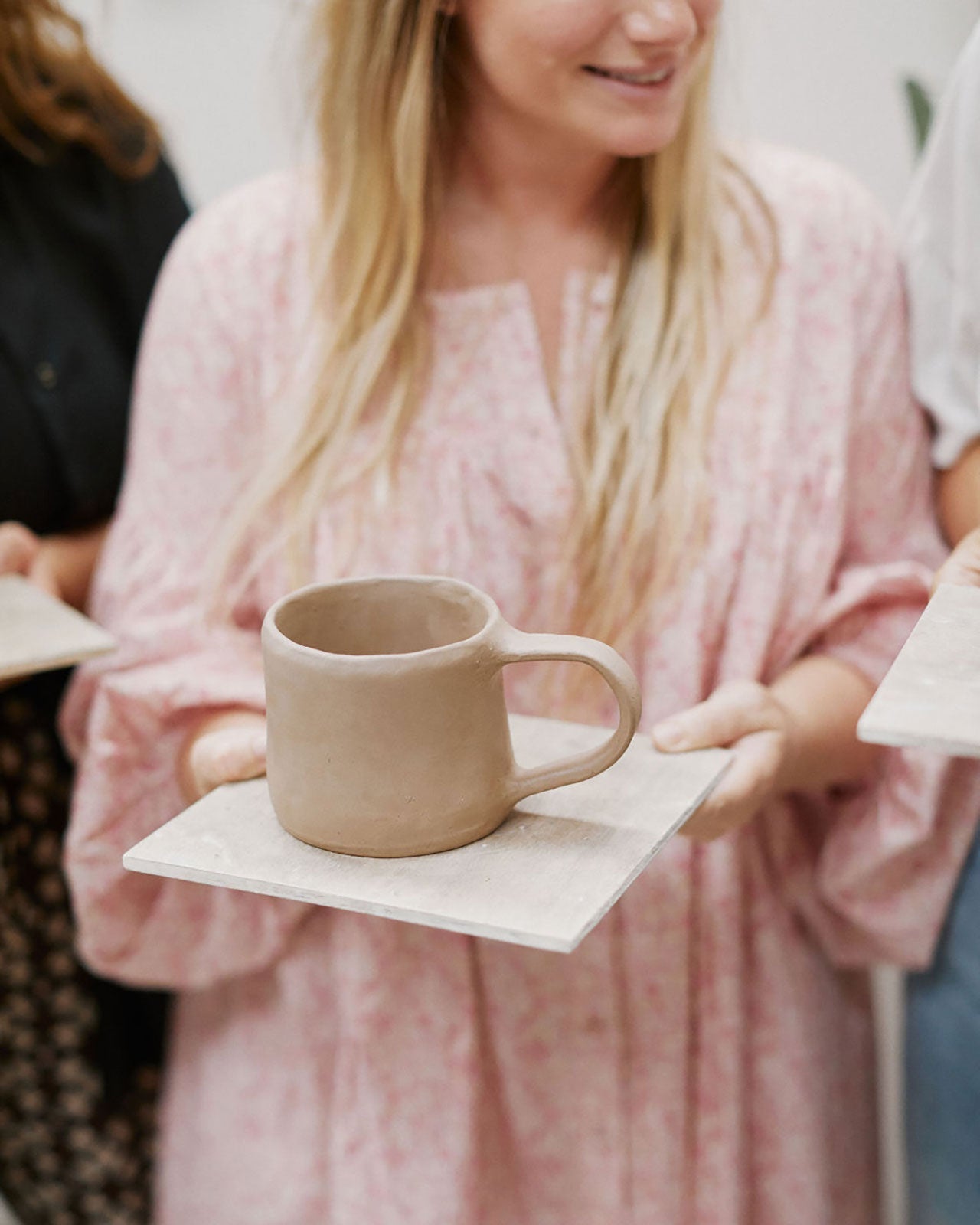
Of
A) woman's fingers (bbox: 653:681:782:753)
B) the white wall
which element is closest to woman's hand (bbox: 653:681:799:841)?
woman's fingers (bbox: 653:681:782:753)

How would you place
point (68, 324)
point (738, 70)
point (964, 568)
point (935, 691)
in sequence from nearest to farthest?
1. point (935, 691)
2. point (964, 568)
3. point (738, 70)
4. point (68, 324)

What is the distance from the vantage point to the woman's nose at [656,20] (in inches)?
24.5

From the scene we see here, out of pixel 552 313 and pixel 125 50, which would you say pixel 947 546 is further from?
pixel 125 50

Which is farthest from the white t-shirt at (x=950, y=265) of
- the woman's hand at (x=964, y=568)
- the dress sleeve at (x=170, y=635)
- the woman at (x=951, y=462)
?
the dress sleeve at (x=170, y=635)

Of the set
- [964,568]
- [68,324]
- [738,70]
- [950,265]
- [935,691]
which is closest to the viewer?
[935,691]

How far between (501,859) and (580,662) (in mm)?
77

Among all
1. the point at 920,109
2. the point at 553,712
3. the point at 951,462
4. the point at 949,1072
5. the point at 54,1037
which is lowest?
the point at 54,1037

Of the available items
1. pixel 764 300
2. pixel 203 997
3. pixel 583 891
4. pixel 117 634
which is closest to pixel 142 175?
pixel 117 634

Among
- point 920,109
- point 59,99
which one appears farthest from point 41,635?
point 920,109

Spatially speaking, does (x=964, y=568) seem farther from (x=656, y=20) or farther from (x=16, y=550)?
(x=16, y=550)

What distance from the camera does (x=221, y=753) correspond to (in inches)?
22.7

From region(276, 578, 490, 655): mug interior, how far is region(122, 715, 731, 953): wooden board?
0.07 meters

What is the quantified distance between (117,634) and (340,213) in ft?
0.89

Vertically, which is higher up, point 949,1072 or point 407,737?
point 407,737
